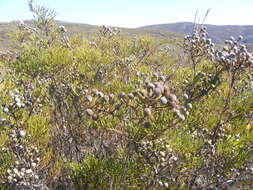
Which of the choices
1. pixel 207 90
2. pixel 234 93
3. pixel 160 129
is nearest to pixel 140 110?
pixel 160 129

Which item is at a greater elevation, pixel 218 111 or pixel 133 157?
pixel 218 111

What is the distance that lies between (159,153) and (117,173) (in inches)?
21.7

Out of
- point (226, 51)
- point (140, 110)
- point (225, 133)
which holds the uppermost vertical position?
point (226, 51)

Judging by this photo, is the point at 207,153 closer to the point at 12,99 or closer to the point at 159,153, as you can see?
the point at 159,153

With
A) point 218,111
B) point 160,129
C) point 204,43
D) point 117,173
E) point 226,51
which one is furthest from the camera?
point 204,43

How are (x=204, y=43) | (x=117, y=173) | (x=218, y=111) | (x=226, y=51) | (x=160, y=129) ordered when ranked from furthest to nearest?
(x=204, y=43), (x=218, y=111), (x=226, y=51), (x=117, y=173), (x=160, y=129)

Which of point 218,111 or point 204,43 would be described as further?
point 204,43

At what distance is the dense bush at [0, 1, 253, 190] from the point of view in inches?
125

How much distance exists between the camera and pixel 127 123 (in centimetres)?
313

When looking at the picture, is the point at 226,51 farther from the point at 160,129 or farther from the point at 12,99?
the point at 12,99

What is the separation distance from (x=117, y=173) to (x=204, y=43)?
2802 mm

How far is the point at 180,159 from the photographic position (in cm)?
399

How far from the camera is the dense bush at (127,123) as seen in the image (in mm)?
3166

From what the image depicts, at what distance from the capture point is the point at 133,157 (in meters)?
3.86
